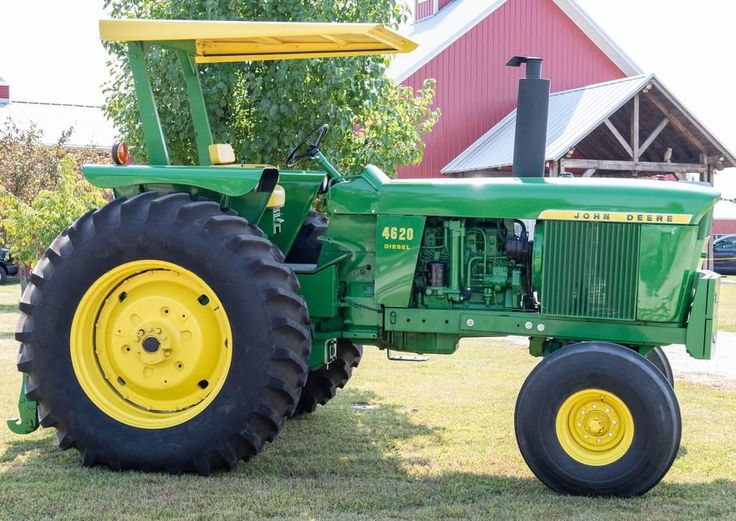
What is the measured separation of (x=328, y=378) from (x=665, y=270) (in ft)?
8.36

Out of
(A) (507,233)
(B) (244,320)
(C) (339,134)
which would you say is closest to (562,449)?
(A) (507,233)

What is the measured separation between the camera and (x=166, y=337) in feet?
18.1

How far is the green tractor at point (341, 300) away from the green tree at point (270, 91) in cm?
315

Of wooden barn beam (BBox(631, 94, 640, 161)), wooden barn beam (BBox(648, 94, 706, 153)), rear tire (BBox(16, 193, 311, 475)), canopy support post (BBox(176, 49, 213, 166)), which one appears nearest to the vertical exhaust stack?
rear tire (BBox(16, 193, 311, 475))

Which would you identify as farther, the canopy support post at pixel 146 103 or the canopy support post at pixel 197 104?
the canopy support post at pixel 197 104

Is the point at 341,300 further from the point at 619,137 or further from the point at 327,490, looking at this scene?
the point at 619,137

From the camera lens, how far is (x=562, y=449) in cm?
509

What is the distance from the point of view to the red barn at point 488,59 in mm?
25000

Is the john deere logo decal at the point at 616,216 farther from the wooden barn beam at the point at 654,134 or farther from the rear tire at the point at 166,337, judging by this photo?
the wooden barn beam at the point at 654,134

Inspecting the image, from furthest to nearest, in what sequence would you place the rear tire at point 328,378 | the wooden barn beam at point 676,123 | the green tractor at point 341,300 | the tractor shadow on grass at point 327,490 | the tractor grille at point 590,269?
the wooden barn beam at point 676,123, the rear tire at point 328,378, the tractor grille at point 590,269, the green tractor at point 341,300, the tractor shadow on grass at point 327,490

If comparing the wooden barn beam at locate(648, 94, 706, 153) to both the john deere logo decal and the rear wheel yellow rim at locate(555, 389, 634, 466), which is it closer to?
the john deere logo decal

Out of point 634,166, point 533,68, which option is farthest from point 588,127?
point 533,68

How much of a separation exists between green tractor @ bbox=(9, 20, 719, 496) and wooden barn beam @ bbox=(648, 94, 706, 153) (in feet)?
57.8

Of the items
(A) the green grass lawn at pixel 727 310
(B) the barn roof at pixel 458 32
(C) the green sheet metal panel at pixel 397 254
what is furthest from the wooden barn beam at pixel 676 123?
(C) the green sheet metal panel at pixel 397 254
